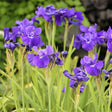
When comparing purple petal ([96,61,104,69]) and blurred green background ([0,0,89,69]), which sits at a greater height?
blurred green background ([0,0,89,69])

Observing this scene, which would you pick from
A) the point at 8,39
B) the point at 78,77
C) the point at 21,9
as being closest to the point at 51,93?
the point at 8,39

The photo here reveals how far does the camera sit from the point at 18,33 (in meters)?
2.16

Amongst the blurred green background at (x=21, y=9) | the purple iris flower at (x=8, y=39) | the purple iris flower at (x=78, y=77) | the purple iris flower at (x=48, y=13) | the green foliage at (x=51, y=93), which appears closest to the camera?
the purple iris flower at (x=78, y=77)

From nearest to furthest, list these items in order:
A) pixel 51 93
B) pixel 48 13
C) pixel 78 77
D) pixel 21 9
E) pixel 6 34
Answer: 1. pixel 78 77
2. pixel 6 34
3. pixel 51 93
4. pixel 48 13
5. pixel 21 9

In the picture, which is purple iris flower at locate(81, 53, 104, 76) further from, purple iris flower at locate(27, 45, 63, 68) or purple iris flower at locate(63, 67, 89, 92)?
purple iris flower at locate(27, 45, 63, 68)

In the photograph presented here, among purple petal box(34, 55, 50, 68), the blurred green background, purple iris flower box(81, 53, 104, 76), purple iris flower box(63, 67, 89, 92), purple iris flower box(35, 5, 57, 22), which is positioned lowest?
purple iris flower box(63, 67, 89, 92)

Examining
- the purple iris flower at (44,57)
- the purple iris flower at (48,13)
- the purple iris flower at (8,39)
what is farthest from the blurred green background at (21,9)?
the purple iris flower at (44,57)

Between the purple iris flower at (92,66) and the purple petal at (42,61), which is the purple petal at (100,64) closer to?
the purple iris flower at (92,66)

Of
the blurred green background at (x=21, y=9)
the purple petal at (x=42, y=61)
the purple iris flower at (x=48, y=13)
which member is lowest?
the purple petal at (x=42, y=61)

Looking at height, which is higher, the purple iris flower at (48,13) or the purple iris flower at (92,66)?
the purple iris flower at (48,13)

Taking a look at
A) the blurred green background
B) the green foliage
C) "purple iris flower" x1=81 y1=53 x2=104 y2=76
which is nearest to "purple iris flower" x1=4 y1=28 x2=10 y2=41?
the green foliage

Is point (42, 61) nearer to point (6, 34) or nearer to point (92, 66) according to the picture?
point (92, 66)

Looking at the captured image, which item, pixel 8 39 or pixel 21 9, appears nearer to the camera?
pixel 8 39

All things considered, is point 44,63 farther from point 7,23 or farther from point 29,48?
point 7,23
